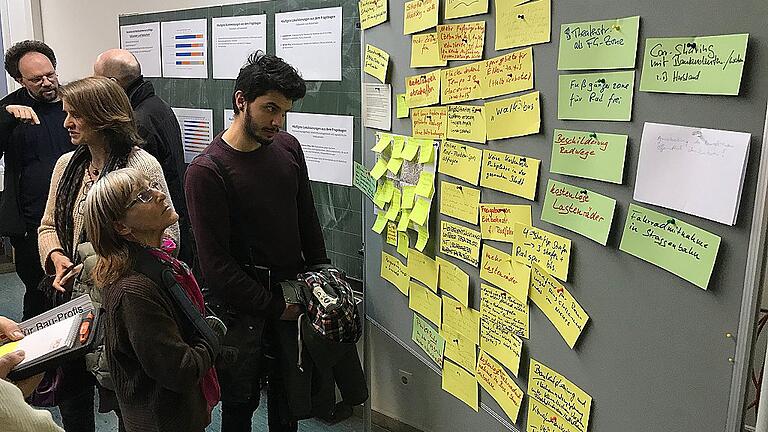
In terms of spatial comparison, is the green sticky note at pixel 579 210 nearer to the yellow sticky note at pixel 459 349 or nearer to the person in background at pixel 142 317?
the yellow sticky note at pixel 459 349

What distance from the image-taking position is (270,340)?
2.10 metres

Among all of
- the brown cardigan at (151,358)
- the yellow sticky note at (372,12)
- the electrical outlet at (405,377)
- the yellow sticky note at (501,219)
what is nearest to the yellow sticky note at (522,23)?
the yellow sticky note at (501,219)

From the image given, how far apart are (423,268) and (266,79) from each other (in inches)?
29.3

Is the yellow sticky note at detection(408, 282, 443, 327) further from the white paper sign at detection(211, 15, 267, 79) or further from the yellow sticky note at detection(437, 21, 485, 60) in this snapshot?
the white paper sign at detection(211, 15, 267, 79)

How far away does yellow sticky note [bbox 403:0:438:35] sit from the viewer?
179cm

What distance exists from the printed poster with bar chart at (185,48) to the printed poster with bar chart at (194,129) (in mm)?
184

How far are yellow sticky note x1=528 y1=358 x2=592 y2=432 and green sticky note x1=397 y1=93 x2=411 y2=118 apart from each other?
0.85 meters

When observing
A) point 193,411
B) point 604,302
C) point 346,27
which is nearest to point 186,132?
point 346,27

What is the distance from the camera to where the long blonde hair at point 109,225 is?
1.60 m

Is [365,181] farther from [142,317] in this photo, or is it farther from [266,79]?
[142,317]

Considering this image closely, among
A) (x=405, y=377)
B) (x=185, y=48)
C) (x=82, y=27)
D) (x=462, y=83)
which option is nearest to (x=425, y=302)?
(x=405, y=377)

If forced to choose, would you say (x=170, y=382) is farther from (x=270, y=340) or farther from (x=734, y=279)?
(x=734, y=279)

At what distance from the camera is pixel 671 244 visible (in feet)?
3.78

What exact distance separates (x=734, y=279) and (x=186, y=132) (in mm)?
2871
